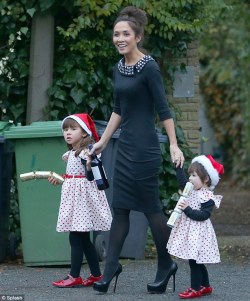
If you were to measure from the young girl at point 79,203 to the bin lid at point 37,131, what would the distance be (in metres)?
0.93

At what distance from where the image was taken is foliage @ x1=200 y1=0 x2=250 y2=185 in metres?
21.5

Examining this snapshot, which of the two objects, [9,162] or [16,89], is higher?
[16,89]

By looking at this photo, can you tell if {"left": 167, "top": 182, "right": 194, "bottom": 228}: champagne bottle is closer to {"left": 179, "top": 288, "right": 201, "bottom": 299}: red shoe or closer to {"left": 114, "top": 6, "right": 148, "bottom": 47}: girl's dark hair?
{"left": 179, "top": 288, "right": 201, "bottom": 299}: red shoe

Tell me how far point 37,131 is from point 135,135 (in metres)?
1.66

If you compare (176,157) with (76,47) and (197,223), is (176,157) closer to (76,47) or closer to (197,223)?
(197,223)

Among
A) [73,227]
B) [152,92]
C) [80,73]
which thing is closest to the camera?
[152,92]

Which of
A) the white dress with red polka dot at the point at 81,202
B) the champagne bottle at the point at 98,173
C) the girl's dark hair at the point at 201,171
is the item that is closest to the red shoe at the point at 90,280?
the white dress with red polka dot at the point at 81,202

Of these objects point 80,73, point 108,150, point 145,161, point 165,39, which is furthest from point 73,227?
point 165,39

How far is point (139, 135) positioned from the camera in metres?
7.41

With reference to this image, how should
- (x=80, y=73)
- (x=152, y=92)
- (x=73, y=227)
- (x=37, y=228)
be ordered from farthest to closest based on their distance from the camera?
1. (x=80, y=73)
2. (x=37, y=228)
3. (x=73, y=227)
4. (x=152, y=92)

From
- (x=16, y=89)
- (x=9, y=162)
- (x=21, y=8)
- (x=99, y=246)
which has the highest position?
(x=21, y=8)

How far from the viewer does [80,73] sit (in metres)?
10.2

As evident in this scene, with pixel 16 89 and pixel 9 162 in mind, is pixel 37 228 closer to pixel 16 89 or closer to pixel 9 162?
pixel 9 162

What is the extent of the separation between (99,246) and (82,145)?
4.87 feet
